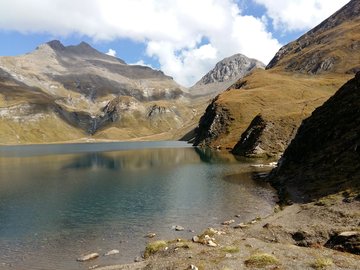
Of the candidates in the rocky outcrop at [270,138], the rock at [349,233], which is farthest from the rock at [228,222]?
the rocky outcrop at [270,138]

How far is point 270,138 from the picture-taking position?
7121 inches

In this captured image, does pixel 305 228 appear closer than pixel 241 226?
Yes

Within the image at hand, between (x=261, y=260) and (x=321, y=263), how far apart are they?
209 inches

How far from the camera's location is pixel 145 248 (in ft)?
158

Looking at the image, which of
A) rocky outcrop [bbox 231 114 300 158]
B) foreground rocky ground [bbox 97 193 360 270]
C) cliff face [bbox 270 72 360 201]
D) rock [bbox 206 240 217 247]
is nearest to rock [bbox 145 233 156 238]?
foreground rocky ground [bbox 97 193 360 270]

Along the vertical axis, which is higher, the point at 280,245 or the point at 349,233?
the point at 349,233

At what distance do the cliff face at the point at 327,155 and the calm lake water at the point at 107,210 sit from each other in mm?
7009

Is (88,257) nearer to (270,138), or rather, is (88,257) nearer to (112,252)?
(112,252)

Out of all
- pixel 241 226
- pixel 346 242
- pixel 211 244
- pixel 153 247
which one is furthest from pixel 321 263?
pixel 241 226

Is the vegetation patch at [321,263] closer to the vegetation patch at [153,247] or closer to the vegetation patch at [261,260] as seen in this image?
the vegetation patch at [261,260]

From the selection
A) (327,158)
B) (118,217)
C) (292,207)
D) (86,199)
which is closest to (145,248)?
(118,217)

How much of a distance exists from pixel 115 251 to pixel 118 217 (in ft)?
59.4

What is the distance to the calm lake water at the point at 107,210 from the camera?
49.1 m

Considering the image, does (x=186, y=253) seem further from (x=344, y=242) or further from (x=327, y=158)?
(x=327, y=158)
